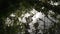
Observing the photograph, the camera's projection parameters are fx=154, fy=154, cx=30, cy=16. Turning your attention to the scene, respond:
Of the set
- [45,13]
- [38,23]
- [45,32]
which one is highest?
[45,13]

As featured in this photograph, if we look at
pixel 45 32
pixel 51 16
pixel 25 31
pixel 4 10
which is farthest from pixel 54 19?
pixel 4 10

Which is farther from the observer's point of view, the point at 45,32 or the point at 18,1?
the point at 18,1

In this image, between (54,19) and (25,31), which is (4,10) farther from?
(54,19)

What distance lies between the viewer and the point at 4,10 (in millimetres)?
1882

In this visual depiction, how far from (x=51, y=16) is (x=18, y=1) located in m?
0.45

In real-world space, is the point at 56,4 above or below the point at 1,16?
above

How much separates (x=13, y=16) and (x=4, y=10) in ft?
0.49

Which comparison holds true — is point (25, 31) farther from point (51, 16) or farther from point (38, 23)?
point (51, 16)

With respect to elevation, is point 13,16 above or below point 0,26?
above

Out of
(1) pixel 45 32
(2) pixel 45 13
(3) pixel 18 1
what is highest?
(3) pixel 18 1

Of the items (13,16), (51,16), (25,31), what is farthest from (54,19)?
(13,16)

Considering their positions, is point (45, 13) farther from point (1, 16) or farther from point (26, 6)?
point (1, 16)

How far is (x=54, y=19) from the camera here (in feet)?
5.93

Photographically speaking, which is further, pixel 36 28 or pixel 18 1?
pixel 18 1
